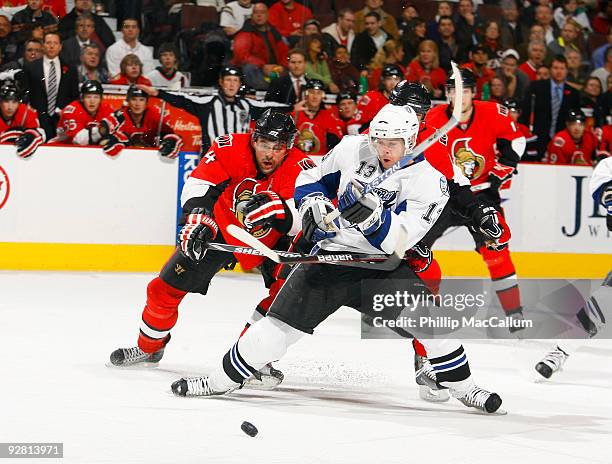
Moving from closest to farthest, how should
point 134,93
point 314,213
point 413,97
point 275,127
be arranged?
point 314,213, point 275,127, point 413,97, point 134,93

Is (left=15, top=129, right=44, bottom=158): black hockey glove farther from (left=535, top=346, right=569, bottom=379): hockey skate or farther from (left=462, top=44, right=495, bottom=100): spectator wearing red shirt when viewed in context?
(left=535, top=346, right=569, bottom=379): hockey skate

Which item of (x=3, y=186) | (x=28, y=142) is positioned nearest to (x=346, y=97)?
(x=28, y=142)

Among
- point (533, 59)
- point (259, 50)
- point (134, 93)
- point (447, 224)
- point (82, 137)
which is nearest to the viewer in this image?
point (447, 224)

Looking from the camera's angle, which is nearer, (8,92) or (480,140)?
(480,140)

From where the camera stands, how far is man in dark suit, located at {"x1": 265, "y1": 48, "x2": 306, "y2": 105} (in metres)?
8.30

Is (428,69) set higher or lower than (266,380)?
higher

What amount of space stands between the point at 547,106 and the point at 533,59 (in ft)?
2.17

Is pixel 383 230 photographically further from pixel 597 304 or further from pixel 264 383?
pixel 597 304

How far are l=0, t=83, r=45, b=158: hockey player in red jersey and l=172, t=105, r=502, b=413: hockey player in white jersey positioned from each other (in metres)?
3.98

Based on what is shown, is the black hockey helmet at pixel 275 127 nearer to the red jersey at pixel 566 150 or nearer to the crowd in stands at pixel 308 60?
the crowd in stands at pixel 308 60

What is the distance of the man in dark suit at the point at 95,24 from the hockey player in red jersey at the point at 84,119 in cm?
58

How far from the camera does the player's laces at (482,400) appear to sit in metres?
3.96

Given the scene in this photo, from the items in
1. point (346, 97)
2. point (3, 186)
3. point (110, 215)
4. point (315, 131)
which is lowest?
point (110, 215)

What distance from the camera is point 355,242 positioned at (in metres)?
3.91
